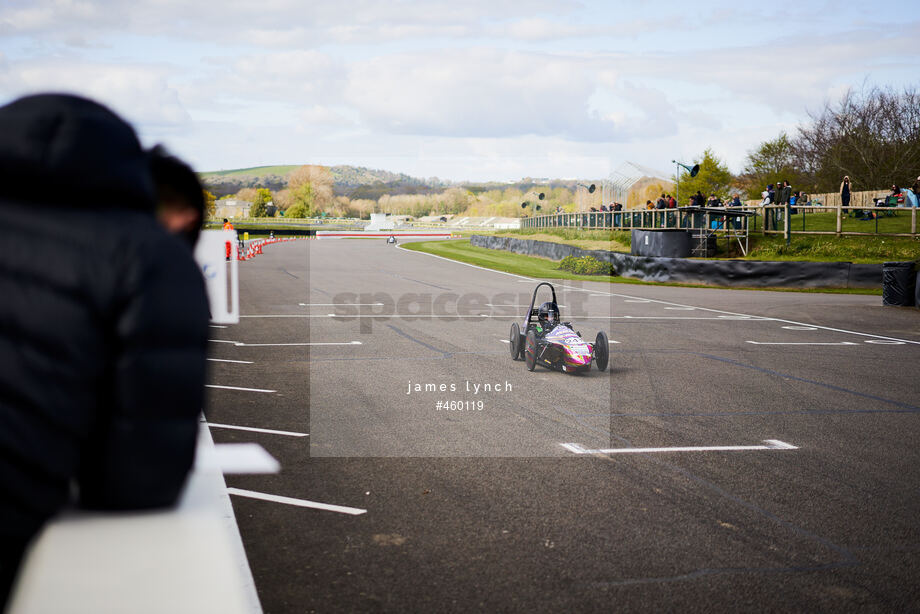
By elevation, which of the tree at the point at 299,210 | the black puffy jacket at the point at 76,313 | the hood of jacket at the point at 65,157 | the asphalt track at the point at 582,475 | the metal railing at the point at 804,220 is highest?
the tree at the point at 299,210

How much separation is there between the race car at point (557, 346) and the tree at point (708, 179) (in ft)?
225

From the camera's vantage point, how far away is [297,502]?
5469mm

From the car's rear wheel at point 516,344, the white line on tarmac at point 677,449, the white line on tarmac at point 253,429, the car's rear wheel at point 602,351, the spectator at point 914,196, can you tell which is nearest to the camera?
the white line on tarmac at point 677,449

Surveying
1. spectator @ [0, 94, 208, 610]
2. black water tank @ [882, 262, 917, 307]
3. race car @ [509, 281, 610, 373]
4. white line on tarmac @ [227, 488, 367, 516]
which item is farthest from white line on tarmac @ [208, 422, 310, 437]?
black water tank @ [882, 262, 917, 307]

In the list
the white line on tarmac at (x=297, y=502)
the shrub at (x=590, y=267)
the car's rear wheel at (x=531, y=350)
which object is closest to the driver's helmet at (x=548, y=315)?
the car's rear wheel at (x=531, y=350)

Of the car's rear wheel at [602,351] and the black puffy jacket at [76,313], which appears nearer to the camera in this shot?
the black puffy jacket at [76,313]

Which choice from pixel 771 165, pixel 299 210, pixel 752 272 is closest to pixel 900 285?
pixel 752 272

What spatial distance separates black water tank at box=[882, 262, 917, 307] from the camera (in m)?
19.6

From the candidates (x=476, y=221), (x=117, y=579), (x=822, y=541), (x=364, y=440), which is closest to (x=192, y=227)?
(x=117, y=579)

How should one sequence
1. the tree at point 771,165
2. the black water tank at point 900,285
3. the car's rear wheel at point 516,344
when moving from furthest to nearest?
the tree at point 771,165
the black water tank at point 900,285
the car's rear wheel at point 516,344

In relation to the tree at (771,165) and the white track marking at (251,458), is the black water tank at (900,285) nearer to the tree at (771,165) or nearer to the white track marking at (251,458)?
the white track marking at (251,458)

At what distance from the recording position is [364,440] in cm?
706

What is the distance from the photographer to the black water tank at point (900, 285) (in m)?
19.6

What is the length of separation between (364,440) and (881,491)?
416cm
